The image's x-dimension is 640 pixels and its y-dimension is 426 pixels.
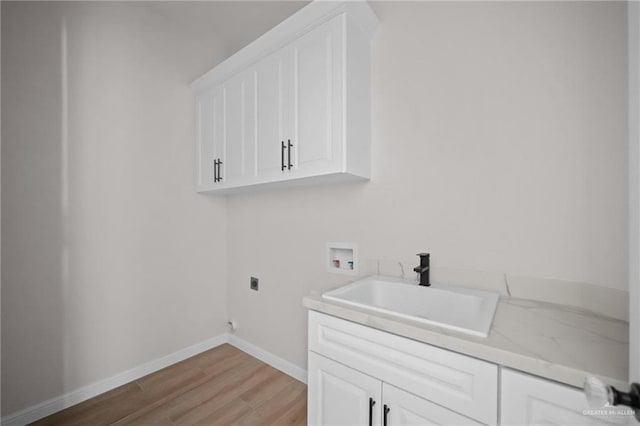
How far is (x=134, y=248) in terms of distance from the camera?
2029 millimetres

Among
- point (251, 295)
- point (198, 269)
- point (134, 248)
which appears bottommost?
point (251, 295)

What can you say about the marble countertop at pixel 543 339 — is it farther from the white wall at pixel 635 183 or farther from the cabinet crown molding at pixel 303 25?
the cabinet crown molding at pixel 303 25

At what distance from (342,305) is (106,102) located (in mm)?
2100

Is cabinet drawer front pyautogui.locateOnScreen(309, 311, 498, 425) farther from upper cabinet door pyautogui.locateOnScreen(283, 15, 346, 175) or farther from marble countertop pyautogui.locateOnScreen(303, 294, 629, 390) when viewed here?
upper cabinet door pyautogui.locateOnScreen(283, 15, 346, 175)

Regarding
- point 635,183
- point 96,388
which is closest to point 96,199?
point 96,388

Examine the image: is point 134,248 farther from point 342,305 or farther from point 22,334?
point 342,305

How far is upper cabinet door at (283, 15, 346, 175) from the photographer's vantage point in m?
1.42

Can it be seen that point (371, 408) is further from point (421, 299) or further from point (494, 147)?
point (494, 147)

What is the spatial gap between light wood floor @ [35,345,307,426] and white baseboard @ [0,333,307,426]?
4 centimetres

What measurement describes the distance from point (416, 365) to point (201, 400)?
5.10ft

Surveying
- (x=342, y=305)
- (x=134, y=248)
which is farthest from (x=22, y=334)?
(x=342, y=305)

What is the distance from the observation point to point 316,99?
1.50m

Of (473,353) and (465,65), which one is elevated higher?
(465,65)

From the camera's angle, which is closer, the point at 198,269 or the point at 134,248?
the point at 134,248
